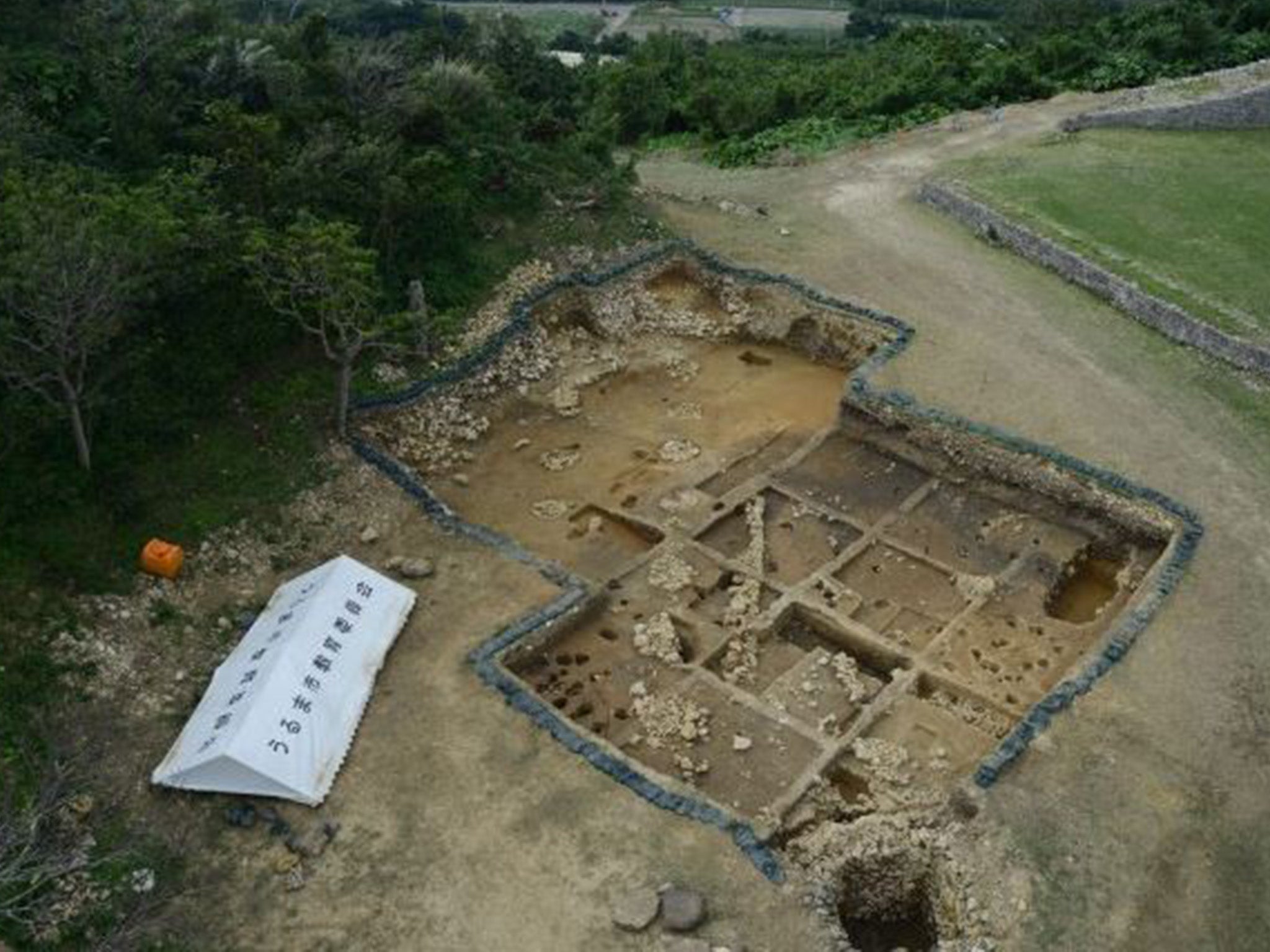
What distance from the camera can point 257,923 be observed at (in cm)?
1333

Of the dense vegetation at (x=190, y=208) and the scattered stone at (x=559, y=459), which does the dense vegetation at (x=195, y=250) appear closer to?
the dense vegetation at (x=190, y=208)

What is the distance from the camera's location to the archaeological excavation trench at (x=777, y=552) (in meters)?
16.4

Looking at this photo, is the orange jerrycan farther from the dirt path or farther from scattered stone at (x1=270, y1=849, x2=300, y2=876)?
the dirt path

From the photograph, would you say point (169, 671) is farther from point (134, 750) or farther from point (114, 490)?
point (114, 490)

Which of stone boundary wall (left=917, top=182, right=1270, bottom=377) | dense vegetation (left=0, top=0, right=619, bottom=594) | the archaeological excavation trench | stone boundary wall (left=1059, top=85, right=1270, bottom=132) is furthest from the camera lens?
stone boundary wall (left=1059, top=85, right=1270, bottom=132)

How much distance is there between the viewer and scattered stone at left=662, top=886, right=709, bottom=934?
1315 centimetres

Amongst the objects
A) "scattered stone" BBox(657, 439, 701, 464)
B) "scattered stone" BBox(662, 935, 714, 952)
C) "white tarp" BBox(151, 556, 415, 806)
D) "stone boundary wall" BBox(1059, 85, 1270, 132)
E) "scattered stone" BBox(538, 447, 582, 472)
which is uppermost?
"stone boundary wall" BBox(1059, 85, 1270, 132)

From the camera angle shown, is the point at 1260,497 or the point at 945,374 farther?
the point at 945,374

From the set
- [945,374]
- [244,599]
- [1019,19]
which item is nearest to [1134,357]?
[945,374]

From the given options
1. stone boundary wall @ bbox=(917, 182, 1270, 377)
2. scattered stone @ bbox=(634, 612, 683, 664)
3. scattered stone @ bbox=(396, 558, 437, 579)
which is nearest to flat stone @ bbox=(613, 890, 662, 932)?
scattered stone @ bbox=(634, 612, 683, 664)

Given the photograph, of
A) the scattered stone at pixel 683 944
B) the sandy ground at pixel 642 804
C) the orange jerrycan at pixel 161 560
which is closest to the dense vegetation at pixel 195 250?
the orange jerrycan at pixel 161 560

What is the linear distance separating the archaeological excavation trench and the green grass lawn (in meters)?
6.31

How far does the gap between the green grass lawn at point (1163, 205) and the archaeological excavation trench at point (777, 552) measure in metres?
6.31

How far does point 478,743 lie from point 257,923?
3.47m
